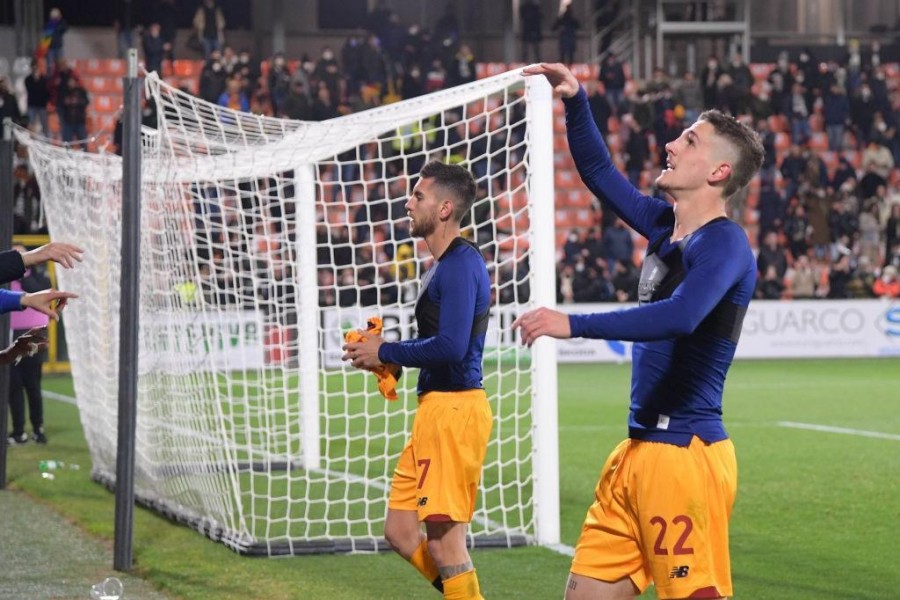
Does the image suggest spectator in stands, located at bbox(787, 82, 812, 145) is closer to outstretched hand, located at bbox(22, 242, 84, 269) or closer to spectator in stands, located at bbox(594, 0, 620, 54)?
spectator in stands, located at bbox(594, 0, 620, 54)

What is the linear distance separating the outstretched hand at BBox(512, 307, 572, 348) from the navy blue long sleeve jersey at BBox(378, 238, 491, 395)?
4.67 ft

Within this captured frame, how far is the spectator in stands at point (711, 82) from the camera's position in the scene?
29047mm

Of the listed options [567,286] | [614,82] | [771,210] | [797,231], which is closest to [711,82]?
[614,82]

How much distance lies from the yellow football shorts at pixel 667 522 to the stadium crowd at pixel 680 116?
62.0 feet

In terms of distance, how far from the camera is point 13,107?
22969mm

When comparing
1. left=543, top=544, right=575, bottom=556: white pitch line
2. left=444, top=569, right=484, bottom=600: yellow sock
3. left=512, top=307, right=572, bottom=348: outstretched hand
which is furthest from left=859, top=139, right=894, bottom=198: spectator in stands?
left=512, top=307, right=572, bottom=348: outstretched hand

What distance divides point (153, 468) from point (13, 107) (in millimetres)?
14491

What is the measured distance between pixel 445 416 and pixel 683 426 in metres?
1.62

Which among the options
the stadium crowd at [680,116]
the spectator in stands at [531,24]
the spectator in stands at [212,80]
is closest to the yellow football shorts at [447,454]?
the stadium crowd at [680,116]

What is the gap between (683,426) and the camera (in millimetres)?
4062

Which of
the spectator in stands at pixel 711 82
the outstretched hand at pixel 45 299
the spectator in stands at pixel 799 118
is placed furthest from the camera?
the spectator in stands at pixel 799 118

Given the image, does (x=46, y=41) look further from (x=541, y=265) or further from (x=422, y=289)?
(x=422, y=289)

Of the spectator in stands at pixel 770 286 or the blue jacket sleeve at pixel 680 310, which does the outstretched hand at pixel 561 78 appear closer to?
the blue jacket sleeve at pixel 680 310

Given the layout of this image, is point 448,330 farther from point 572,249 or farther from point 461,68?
point 461,68
